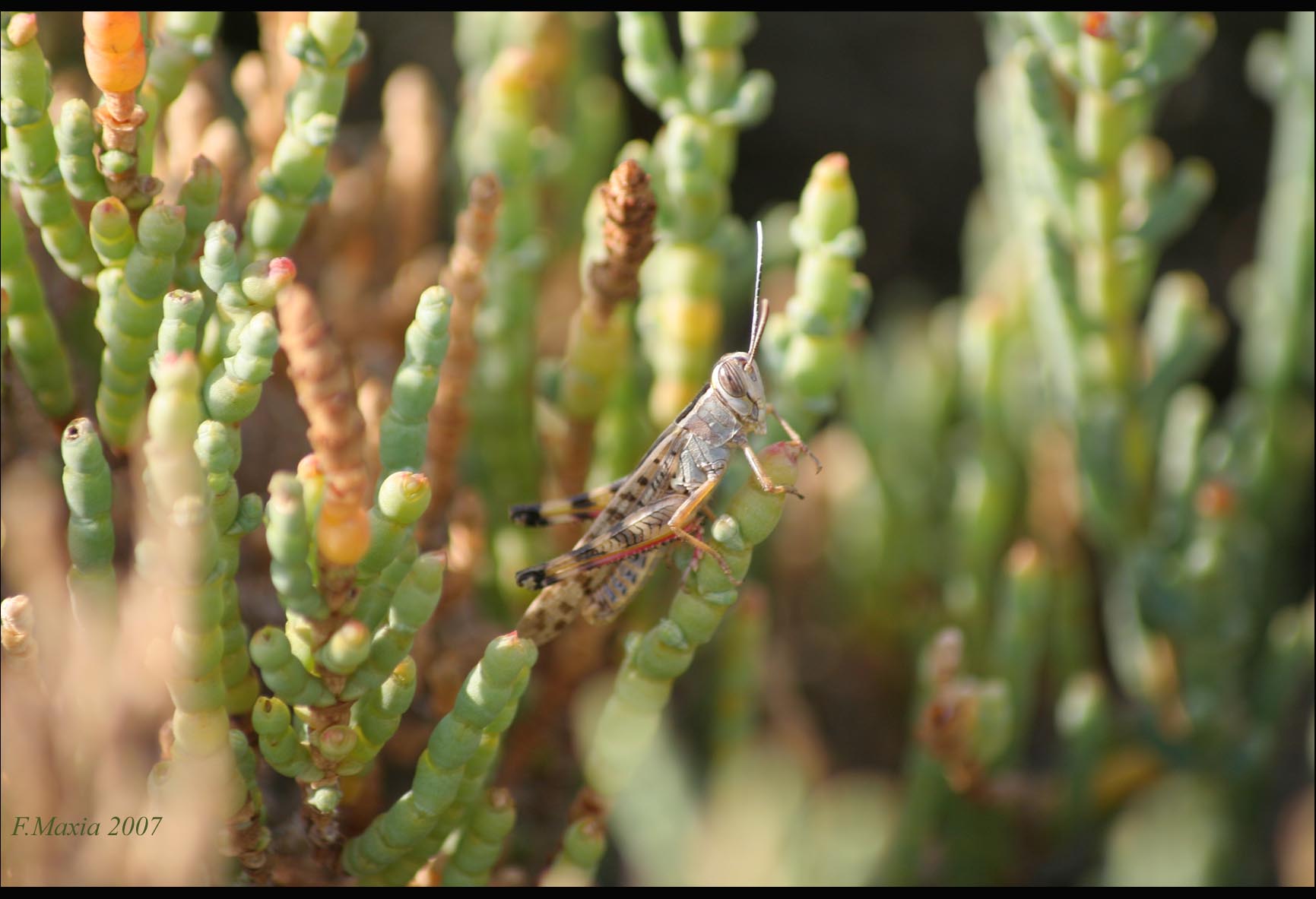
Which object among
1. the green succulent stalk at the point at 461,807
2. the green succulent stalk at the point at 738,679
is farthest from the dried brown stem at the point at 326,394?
the green succulent stalk at the point at 738,679

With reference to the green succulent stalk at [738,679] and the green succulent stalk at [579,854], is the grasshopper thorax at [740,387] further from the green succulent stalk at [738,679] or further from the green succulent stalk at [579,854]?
the green succulent stalk at [579,854]

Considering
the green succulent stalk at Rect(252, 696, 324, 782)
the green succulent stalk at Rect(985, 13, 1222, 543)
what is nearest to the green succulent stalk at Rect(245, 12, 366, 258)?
the green succulent stalk at Rect(252, 696, 324, 782)

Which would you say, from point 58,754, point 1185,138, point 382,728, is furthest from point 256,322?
point 1185,138

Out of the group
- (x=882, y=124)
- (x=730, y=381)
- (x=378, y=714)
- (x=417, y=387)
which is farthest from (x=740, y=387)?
(x=882, y=124)

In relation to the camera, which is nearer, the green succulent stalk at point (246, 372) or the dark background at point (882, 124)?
the green succulent stalk at point (246, 372)

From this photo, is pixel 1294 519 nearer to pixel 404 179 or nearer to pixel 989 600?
pixel 989 600

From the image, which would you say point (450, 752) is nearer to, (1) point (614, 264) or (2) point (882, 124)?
(1) point (614, 264)
